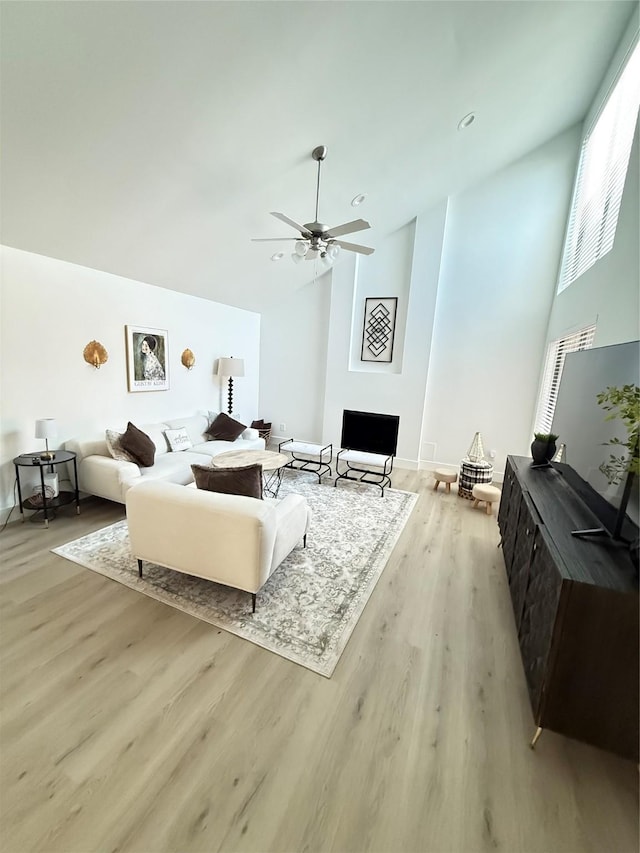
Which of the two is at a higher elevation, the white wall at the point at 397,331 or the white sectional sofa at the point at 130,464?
the white wall at the point at 397,331

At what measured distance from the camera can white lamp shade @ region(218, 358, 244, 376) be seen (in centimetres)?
562

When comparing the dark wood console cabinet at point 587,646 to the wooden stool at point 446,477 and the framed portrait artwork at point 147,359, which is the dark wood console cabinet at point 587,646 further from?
the framed portrait artwork at point 147,359

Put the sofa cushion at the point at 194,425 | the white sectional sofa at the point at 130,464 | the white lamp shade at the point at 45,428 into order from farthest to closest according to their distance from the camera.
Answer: the sofa cushion at the point at 194,425 → the white sectional sofa at the point at 130,464 → the white lamp shade at the point at 45,428

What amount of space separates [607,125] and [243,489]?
4960mm

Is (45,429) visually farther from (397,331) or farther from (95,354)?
(397,331)

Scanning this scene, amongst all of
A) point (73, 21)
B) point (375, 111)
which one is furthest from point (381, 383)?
point (73, 21)

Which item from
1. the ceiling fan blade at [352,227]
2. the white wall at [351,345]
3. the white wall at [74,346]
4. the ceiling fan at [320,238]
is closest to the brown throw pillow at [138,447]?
the white wall at [74,346]

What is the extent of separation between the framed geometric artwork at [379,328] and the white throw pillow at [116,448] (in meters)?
3.81

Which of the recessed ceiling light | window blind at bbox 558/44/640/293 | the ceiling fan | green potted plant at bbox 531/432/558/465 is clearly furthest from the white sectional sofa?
window blind at bbox 558/44/640/293

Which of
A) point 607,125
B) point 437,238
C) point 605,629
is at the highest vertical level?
point 607,125

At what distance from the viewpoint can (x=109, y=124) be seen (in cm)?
230

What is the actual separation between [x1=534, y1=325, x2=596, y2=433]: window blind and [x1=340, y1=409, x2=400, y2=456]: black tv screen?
6.11ft

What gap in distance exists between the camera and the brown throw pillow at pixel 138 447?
386 centimetres

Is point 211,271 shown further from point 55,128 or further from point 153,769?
point 153,769
